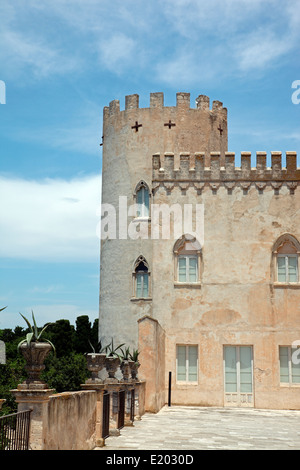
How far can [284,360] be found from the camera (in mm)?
23750

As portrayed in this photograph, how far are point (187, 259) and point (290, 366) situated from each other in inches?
243

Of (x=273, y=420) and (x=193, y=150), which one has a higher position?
(x=193, y=150)

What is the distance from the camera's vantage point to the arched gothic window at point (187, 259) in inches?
984

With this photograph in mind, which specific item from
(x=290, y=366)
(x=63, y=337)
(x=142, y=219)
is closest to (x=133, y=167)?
(x=142, y=219)

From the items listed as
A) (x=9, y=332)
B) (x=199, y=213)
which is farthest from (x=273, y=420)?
(x=9, y=332)

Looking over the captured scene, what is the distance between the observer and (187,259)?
82.4ft

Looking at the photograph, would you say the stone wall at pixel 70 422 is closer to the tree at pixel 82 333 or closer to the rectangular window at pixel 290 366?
the rectangular window at pixel 290 366

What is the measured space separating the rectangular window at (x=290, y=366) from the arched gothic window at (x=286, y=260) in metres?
2.94

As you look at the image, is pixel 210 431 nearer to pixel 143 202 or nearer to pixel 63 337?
pixel 143 202

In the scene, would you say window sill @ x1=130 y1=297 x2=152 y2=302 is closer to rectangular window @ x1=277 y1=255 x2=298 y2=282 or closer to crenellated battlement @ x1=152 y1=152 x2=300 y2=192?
crenellated battlement @ x1=152 y1=152 x2=300 y2=192

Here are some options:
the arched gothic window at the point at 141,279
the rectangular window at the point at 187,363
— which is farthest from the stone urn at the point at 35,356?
the arched gothic window at the point at 141,279
